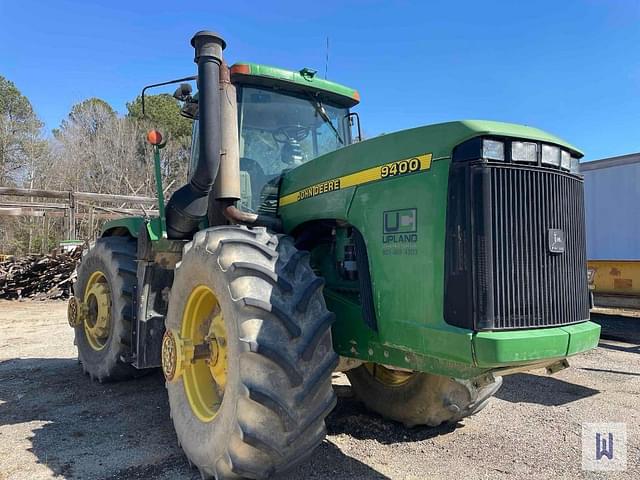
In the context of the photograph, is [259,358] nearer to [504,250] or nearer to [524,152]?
[504,250]

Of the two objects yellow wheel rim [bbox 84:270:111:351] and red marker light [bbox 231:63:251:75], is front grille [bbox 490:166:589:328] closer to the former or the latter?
red marker light [bbox 231:63:251:75]

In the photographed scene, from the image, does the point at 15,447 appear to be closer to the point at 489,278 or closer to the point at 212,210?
the point at 212,210

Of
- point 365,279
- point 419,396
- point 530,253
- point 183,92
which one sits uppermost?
point 183,92

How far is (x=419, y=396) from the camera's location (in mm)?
3801

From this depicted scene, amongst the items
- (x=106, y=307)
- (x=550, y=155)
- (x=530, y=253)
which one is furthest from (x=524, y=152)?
(x=106, y=307)

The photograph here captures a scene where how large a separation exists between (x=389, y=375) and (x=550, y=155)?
2.12 metres

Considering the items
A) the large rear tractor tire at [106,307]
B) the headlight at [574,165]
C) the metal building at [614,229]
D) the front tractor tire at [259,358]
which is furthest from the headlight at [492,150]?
the metal building at [614,229]

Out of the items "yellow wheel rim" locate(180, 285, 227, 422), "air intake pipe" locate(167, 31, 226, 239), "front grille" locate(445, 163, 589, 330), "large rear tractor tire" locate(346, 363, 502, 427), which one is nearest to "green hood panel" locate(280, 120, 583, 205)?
"front grille" locate(445, 163, 589, 330)

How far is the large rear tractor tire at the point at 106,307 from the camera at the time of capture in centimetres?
482

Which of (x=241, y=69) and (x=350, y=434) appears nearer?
(x=350, y=434)

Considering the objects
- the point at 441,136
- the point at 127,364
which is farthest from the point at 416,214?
the point at 127,364

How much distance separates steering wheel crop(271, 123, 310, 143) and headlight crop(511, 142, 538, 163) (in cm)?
219

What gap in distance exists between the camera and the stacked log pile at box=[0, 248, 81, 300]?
13.8 m

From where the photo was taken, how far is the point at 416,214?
277 centimetres
